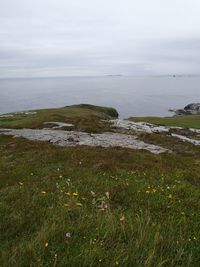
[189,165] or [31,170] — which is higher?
[31,170]

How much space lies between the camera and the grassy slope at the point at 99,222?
5520 millimetres

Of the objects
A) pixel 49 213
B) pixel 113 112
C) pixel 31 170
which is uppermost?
pixel 49 213

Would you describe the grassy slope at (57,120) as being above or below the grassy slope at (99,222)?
below

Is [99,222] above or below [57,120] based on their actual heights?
above

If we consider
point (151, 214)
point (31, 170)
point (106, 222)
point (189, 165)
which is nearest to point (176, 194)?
point (151, 214)

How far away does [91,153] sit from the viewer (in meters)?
18.0

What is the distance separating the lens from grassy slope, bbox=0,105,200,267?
5.52 metres

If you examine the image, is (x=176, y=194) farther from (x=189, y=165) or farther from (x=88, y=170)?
(x=189, y=165)

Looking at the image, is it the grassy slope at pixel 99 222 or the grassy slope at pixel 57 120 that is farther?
the grassy slope at pixel 57 120

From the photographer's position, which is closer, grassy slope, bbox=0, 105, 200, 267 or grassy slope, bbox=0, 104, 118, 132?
grassy slope, bbox=0, 105, 200, 267

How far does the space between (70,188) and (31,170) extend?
13.7 ft

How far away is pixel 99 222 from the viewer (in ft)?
22.0

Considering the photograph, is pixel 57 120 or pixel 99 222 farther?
A: pixel 57 120

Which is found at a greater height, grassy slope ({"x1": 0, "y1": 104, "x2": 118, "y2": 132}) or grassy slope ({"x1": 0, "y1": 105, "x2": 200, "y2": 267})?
grassy slope ({"x1": 0, "y1": 105, "x2": 200, "y2": 267})
